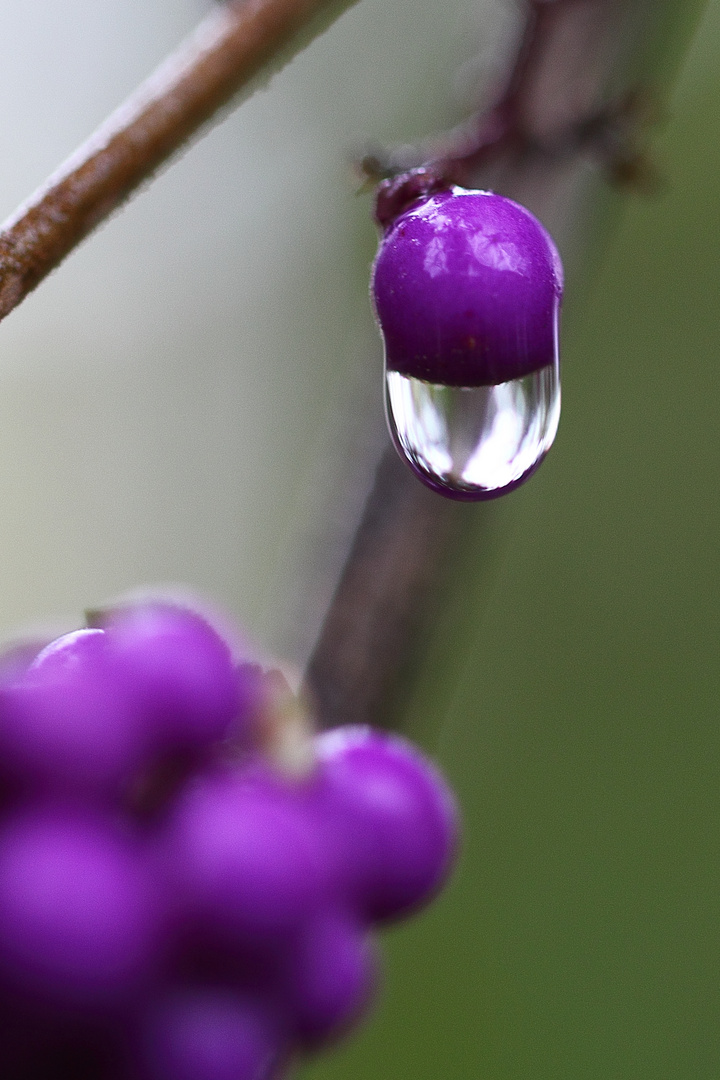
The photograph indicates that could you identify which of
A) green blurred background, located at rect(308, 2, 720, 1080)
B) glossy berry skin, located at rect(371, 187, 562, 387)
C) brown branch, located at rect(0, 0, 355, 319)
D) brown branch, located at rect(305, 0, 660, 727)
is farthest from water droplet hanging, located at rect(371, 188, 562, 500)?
green blurred background, located at rect(308, 2, 720, 1080)

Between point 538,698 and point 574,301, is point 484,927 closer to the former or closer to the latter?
point 538,698

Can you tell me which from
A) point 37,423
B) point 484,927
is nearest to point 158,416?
point 37,423

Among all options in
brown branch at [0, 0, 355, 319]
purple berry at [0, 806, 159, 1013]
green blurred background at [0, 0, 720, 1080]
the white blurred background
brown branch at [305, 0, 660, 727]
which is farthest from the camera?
the white blurred background

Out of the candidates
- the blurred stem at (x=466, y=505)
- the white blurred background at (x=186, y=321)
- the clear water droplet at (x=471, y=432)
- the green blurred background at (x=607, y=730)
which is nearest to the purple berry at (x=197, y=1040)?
the clear water droplet at (x=471, y=432)

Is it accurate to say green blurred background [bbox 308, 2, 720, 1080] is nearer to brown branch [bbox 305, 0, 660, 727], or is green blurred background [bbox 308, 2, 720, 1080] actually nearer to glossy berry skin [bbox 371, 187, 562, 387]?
brown branch [bbox 305, 0, 660, 727]

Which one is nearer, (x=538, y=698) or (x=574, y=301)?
(x=574, y=301)

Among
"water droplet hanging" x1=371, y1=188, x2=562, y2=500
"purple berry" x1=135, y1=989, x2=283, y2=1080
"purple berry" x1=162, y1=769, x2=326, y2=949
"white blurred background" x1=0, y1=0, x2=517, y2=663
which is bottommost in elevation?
"purple berry" x1=135, y1=989, x2=283, y2=1080

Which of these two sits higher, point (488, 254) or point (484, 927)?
point (488, 254)

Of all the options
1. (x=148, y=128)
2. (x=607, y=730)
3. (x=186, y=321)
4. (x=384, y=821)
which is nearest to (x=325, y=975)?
(x=384, y=821)
